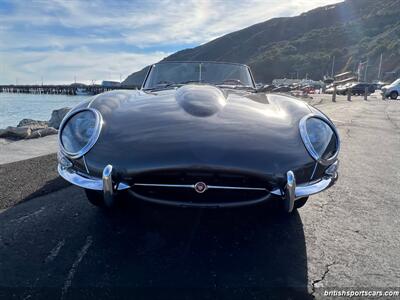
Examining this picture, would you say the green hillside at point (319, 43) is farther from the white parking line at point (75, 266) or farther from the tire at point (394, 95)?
the white parking line at point (75, 266)

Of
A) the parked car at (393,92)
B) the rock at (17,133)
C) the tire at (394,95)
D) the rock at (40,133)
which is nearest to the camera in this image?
the rock at (40,133)

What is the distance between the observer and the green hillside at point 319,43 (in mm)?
103750

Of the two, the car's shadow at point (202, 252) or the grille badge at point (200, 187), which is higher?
the grille badge at point (200, 187)

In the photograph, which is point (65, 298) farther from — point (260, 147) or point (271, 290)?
point (260, 147)

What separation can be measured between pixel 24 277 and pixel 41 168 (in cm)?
308

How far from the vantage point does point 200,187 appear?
2.35 meters

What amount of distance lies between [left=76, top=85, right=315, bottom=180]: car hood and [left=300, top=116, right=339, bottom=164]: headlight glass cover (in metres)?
0.06

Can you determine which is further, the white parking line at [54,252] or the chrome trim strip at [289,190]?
the white parking line at [54,252]

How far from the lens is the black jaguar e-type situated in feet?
7.68

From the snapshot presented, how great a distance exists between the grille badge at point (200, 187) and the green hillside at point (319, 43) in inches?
3613

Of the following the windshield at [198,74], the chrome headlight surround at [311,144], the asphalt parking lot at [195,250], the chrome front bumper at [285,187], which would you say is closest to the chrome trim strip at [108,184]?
the chrome front bumper at [285,187]

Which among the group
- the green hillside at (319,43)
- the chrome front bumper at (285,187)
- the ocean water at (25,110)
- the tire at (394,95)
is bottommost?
the ocean water at (25,110)

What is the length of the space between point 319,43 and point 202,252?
136m

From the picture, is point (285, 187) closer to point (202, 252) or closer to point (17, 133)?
point (202, 252)
